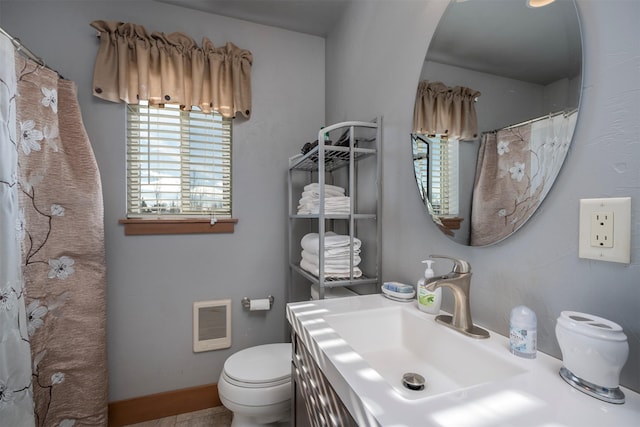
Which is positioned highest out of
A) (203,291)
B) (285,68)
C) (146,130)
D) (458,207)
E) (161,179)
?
(285,68)

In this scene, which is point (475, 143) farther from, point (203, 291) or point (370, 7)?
point (203, 291)

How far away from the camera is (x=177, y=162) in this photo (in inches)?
68.4

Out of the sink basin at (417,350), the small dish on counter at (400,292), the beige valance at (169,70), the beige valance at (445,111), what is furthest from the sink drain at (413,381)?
the beige valance at (169,70)

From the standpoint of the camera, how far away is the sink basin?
0.69 metres

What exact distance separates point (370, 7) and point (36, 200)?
1.84 meters

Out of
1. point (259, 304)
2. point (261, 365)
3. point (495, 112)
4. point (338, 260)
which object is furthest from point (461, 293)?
point (259, 304)

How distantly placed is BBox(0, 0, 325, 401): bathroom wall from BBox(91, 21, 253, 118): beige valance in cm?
9

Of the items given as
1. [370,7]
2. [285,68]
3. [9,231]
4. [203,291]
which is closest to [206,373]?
[203,291]

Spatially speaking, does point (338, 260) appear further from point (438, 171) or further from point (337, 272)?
point (438, 171)

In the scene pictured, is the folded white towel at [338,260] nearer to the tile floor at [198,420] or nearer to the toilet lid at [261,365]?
the toilet lid at [261,365]

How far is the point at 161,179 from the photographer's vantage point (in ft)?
5.61

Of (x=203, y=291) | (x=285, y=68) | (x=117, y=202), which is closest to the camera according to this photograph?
(x=117, y=202)

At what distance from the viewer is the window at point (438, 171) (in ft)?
3.02

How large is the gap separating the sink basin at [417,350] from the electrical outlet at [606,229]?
0.93 ft
